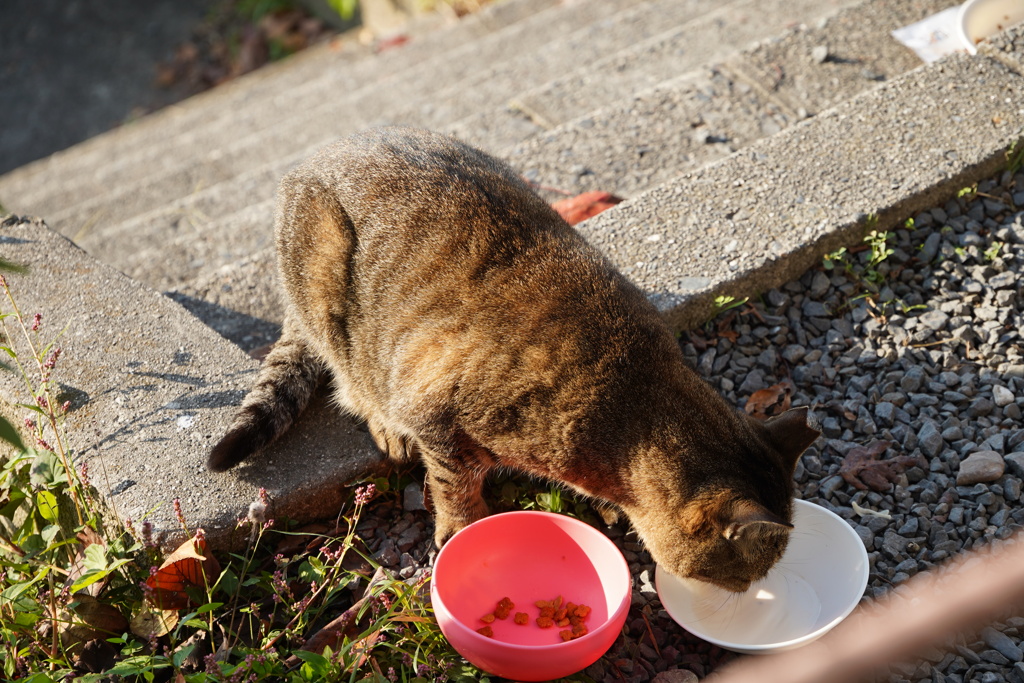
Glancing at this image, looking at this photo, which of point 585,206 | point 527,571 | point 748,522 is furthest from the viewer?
point 585,206

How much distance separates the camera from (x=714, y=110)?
421cm

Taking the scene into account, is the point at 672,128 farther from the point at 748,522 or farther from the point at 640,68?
the point at 748,522

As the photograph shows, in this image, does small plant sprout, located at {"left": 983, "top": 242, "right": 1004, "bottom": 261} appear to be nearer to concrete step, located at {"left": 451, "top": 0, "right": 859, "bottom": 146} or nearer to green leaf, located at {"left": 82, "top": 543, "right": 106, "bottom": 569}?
concrete step, located at {"left": 451, "top": 0, "right": 859, "bottom": 146}

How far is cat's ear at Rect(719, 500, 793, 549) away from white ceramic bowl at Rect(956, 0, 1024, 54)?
10.2ft

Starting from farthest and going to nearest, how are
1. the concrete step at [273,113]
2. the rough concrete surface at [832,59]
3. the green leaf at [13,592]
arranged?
the concrete step at [273,113] → the rough concrete surface at [832,59] → the green leaf at [13,592]

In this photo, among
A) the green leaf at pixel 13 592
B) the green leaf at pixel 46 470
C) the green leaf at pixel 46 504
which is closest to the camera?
the green leaf at pixel 13 592

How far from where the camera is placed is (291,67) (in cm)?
959

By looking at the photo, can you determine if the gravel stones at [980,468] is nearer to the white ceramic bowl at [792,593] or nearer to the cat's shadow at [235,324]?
the white ceramic bowl at [792,593]

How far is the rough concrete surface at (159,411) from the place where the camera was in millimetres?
2744

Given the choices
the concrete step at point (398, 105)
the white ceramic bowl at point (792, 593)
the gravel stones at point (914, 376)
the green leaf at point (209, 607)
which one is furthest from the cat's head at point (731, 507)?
the concrete step at point (398, 105)

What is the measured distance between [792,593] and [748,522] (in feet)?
2.28

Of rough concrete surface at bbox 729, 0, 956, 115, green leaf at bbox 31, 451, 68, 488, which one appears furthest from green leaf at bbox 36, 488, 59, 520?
rough concrete surface at bbox 729, 0, 956, 115

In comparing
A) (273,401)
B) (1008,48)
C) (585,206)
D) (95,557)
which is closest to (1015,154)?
(1008,48)

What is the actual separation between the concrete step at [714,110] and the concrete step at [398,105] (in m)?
1.65
